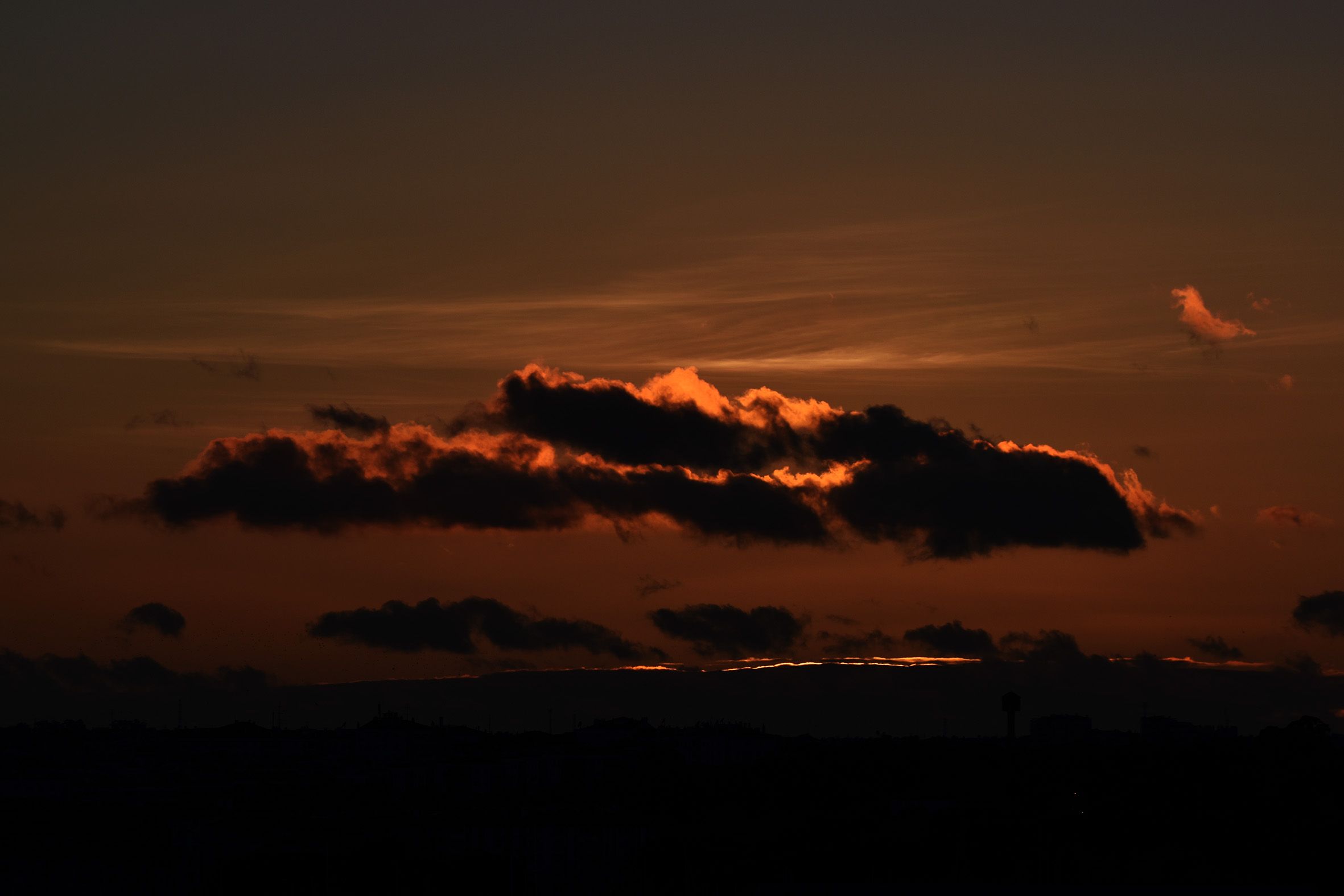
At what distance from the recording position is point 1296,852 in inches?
3784

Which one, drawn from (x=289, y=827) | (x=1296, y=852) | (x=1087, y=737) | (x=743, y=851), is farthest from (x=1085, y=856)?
(x=1087, y=737)

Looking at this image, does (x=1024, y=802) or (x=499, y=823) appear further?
(x=1024, y=802)

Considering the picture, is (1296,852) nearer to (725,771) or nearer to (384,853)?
(384,853)

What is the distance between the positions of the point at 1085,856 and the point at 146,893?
159 ft

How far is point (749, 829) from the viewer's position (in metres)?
97.6

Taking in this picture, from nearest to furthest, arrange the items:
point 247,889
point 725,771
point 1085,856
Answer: point 247,889 → point 1085,856 → point 725,771

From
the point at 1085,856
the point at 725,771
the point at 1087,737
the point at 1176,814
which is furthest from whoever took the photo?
the point at 1087,737

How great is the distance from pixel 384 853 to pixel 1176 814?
46847 mm

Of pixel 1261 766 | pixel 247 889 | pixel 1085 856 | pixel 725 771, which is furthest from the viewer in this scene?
pixel 725 771

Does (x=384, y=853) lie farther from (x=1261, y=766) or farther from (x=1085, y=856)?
(x=1261, y=766)

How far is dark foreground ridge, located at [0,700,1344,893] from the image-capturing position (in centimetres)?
8888

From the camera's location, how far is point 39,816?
107 metres

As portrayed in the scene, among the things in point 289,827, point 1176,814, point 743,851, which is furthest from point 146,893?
point 1176,814

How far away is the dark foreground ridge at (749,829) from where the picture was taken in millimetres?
88875
